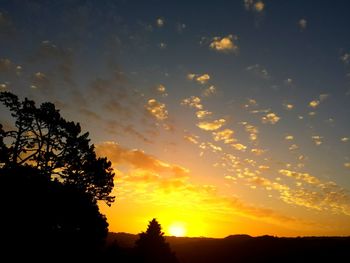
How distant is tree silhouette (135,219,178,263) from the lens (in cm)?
4219

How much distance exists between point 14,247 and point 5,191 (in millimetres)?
4570

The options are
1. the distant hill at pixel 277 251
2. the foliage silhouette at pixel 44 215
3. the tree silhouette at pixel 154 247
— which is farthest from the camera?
the distant hill at pixel 277 251

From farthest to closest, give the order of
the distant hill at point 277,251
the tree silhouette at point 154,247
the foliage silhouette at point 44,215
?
the distant hill at point 277,251 < the tree silhouette at point 154,247 < the foliage silhouette at point 44,215

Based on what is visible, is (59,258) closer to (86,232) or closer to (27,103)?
(86,232)

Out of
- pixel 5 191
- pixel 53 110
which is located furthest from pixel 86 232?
pixel 53 110

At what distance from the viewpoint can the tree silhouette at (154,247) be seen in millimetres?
42188

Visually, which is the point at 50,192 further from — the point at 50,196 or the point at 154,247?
the point at 154,247

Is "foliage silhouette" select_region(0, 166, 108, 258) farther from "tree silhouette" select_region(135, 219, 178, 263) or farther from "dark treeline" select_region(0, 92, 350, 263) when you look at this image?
"tree silhouette" select_region(135, 219, 178, 263)

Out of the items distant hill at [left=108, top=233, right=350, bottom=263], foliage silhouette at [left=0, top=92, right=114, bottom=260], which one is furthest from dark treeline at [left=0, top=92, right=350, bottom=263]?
distant hill at [left=108, top=233, right=350, bottom=263]

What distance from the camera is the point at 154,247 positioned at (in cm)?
4312

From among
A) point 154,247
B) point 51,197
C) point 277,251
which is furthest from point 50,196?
point 277,251

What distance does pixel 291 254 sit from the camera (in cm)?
6581

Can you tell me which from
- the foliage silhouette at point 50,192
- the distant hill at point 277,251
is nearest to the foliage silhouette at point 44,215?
the foliage silhouette at point 50,192

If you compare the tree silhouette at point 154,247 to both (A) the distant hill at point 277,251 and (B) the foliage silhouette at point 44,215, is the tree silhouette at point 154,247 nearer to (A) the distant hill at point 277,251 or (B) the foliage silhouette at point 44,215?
(B) the foliage silhouette at point 44,215
